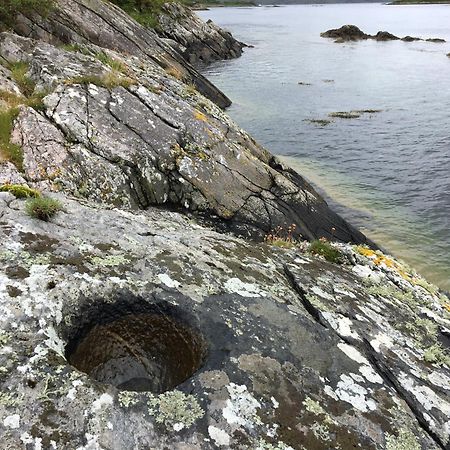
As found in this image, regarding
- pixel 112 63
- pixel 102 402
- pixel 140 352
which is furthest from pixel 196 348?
pixel 112 63

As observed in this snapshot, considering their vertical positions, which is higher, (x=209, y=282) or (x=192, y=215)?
(x=209, y=282)

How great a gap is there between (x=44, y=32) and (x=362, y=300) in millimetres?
18499

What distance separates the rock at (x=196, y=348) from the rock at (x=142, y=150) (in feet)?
15.3

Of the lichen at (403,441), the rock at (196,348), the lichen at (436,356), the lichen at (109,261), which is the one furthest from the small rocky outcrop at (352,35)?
the lichen at (403,441)

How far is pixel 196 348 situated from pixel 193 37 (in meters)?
63.6

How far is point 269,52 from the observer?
7394 centimetres

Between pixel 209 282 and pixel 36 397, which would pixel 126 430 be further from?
pixel 209 282

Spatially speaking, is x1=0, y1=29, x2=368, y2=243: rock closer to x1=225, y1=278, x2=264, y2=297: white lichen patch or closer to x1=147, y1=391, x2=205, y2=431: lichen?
x1=225, y1=278, x2=264, y2=297: white lichen patch

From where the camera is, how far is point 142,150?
1290 centimetres

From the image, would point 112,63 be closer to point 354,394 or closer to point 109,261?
point 109,261

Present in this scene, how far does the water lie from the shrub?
52.8ft

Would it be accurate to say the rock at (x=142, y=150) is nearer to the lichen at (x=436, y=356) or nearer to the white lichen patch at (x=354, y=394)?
the lichen at (x=436, y=356)

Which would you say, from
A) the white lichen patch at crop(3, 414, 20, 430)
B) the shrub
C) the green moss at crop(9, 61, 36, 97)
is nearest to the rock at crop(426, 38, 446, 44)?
the shrub

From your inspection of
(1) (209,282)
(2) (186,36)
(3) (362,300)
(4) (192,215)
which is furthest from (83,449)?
(2) (186,36)
